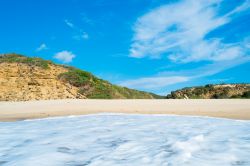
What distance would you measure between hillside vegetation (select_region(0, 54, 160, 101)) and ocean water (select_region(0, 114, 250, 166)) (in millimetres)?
12475

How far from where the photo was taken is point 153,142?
4078 mm

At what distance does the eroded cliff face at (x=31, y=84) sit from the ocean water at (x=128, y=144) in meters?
12.4

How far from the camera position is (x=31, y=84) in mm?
18984

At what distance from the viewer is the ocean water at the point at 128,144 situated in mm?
3229

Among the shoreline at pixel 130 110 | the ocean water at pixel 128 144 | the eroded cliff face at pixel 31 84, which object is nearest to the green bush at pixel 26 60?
the eroded cliff face at pixel 31 84

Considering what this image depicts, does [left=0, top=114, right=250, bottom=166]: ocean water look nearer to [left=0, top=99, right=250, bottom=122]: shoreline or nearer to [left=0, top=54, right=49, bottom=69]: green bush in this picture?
[left=0, top=99, right=250, bottom=122]: shoreline

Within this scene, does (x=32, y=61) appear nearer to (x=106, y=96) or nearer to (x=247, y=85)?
(x=106, y=96)

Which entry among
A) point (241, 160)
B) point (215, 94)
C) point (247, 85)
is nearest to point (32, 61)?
point (215, 94)

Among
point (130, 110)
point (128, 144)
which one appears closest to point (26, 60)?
point (130, 110)

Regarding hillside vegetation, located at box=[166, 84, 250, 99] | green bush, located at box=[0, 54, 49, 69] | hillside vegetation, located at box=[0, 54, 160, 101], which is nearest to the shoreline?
hillside vegetation, located at box=[0, 54, 160, 101]

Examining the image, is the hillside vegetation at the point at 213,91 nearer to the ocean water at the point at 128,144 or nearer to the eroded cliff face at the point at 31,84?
the eroded cliff face at the point at 31,84

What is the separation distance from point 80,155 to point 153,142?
93 cm

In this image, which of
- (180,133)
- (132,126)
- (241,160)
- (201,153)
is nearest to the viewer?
(241,160)

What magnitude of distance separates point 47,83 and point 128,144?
1585cm
